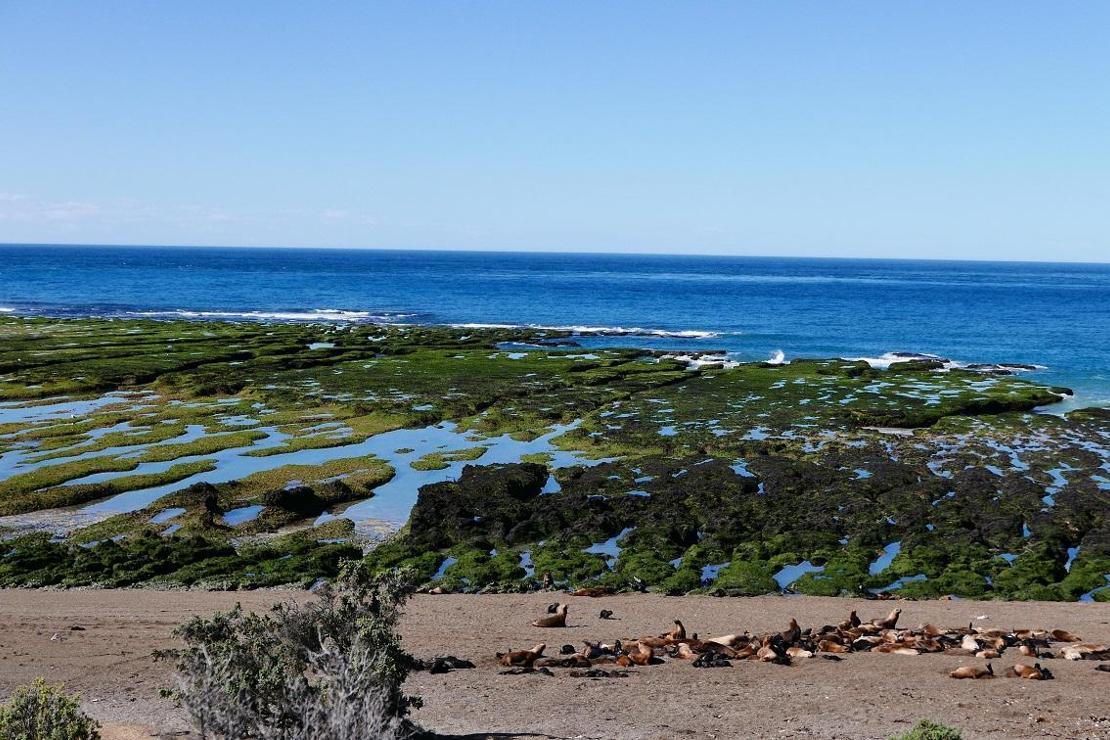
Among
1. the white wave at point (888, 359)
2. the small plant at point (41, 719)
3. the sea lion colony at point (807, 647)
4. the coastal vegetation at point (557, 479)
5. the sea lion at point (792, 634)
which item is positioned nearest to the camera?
the small plant at point (41, 719)

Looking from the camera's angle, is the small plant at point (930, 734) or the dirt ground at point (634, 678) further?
the dirt ground at point (634, 678)

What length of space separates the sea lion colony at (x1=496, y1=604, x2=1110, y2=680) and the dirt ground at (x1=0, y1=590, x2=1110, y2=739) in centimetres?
35

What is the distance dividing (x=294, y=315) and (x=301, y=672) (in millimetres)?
107522

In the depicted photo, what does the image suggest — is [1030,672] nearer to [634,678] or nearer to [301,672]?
[634,678]

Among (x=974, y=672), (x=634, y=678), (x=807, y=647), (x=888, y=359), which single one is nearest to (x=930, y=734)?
(x=974, y=672)

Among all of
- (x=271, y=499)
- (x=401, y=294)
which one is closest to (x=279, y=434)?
(x=271, y=499)

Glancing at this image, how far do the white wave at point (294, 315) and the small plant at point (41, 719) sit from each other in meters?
96.9

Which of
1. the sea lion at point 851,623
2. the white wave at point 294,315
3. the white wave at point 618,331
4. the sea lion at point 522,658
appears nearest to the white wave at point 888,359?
the white wave at point 618,331

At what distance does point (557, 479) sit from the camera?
35906 mm

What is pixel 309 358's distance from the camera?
2739 inches

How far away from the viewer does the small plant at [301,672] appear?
40.4ft

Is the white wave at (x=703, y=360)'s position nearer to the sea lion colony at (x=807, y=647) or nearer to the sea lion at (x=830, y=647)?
the sea lion colony at (x=807, y=647)

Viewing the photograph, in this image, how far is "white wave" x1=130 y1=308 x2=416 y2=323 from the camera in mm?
110562

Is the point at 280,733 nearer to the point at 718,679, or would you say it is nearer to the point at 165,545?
the point at 718,679
